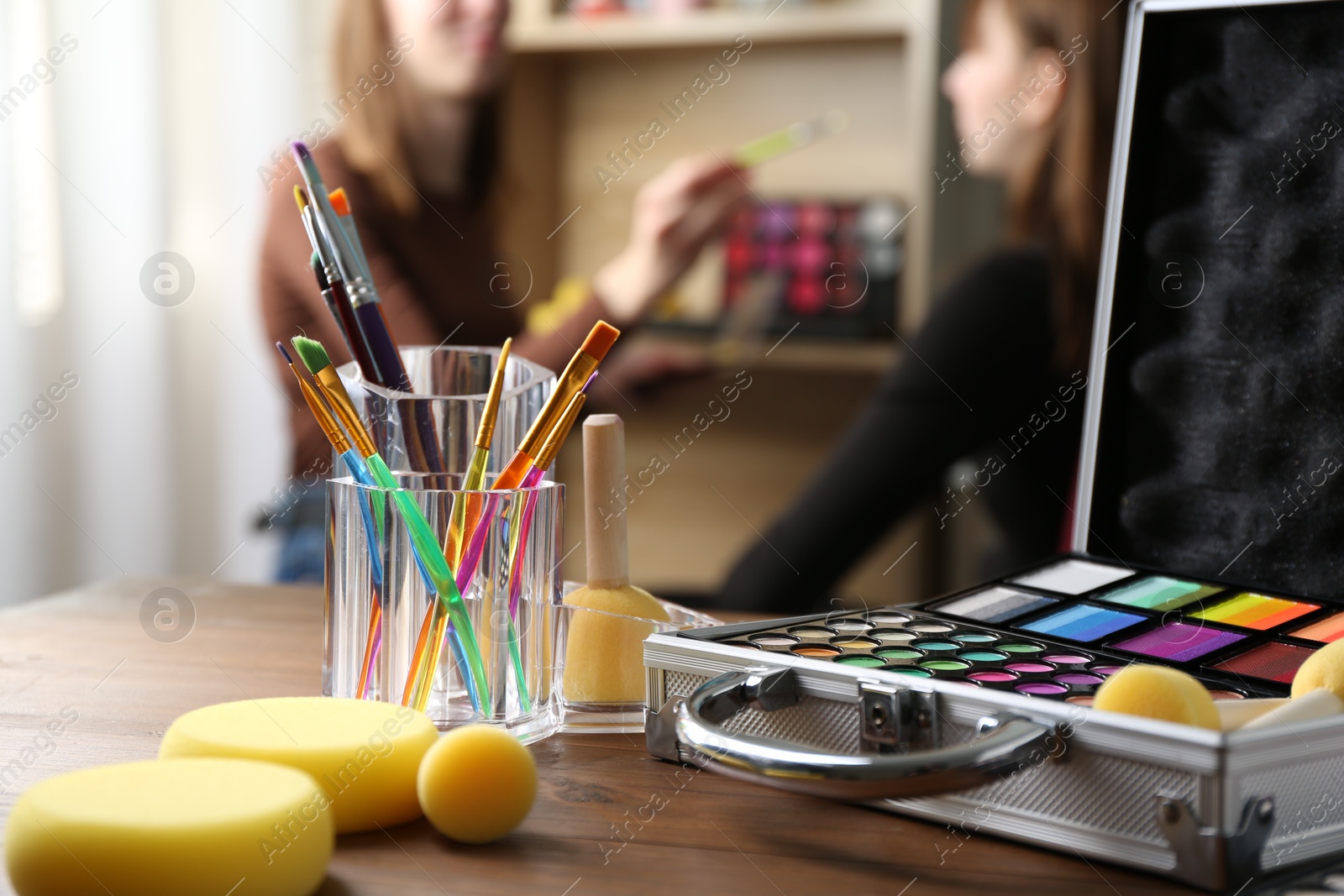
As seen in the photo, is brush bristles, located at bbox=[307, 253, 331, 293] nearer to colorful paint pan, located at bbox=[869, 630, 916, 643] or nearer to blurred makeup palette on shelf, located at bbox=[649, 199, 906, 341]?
colorful paint pan, located at bbox=[869, 630, 916, 643]

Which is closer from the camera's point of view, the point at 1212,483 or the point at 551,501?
the point at 551,501

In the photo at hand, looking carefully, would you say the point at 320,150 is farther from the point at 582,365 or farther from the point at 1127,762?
the point at 1127,762

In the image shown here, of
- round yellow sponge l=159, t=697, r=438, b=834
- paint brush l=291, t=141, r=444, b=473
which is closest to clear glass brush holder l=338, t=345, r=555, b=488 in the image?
paint brush l=291, t=141, r=444, b=473

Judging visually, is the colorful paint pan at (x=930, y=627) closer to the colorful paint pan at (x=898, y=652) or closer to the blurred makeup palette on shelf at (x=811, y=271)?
the colorful paint pan at (x=898, y=652)

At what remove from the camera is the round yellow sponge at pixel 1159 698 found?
32 centimetres

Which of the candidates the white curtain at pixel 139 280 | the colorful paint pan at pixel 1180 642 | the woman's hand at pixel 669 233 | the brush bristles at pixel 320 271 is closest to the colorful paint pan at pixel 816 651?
the colorful paint pan at pixel 1180 642

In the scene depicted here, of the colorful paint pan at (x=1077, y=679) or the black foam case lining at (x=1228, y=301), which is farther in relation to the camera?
the black foam case lining at (x=1228, y=301)

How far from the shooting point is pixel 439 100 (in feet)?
5.70

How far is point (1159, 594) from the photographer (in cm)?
50

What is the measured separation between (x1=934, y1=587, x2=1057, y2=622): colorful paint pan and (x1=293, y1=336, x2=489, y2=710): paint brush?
184mm

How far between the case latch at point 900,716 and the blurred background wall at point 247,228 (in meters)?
1.19

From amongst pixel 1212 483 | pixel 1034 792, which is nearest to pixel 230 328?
pixel 1212 483

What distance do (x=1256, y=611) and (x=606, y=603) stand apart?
0.26m

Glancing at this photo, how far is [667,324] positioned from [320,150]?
55 cm
